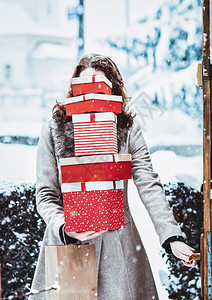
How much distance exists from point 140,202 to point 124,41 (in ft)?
3.13

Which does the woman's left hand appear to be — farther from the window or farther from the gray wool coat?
the window

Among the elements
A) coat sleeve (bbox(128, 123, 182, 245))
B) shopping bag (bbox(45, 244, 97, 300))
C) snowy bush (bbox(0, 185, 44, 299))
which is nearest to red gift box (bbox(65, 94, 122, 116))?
Answer: coat sleeve (bbox(128, 123, 182, 245))

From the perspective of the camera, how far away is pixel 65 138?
2348 millimetres

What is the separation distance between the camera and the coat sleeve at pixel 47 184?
236 centimetres

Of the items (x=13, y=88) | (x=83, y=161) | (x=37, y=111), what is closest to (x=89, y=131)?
(x=83, y=161)

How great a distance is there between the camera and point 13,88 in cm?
242

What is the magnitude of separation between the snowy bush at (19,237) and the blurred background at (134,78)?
89 millimetres

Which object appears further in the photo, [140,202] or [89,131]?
[140,202]

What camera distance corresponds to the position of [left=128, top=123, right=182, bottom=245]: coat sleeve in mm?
2389

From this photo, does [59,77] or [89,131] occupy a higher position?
[59,77]

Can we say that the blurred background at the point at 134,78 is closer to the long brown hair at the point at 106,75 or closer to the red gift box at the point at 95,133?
the long brown hair at the point at 106,75

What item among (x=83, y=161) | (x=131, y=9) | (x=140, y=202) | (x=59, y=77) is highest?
(x=131, y=9)

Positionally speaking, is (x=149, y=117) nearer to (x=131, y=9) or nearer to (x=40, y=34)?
(x=131, y=9)

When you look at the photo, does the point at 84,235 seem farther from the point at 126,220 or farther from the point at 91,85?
the point at 91,85
